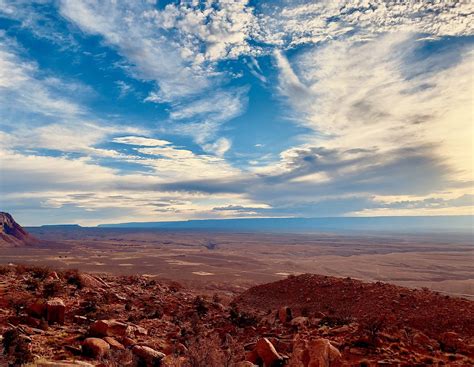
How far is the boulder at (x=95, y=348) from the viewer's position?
8.00m

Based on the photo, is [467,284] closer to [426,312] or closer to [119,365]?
[426,312]

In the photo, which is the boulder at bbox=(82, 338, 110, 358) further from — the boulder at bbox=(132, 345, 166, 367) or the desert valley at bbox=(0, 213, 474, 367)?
the boulder at bbox=(132, 345, 166, 367)

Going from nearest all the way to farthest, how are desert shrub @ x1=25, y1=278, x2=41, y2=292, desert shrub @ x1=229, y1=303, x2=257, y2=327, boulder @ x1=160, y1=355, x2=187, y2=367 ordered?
boulder @ x1=160, y1=355, x2=187, y2=367
desert shrub @ x1=229, y1=303, x2=257, y2=327
desert shrub @ x1=25, y1=278, x2=41, y2=292

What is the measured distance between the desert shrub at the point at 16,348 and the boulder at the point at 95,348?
3.94ft

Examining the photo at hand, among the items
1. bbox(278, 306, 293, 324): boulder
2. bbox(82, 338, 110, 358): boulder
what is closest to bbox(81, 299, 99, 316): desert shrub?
bbox(82, 338, 110, 358): boulder

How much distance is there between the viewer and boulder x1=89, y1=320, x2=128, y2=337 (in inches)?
370

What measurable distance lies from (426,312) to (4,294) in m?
16.6

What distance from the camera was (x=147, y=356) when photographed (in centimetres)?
808

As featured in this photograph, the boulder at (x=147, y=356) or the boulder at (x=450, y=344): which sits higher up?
the boulder at (x=450, y=344)

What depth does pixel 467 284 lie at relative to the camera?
46.4m

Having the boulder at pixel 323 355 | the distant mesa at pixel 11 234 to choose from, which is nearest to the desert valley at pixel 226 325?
the boulder at pixel 323 355

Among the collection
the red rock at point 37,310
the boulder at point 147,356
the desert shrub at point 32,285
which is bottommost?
the boulder at point 147,356

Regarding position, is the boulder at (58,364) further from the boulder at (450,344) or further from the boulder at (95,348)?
the boulder at (450,344)

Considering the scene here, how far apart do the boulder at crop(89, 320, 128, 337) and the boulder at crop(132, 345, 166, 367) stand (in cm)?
166
